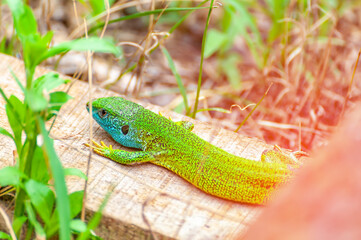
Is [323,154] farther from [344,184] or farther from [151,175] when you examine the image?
[151,175]

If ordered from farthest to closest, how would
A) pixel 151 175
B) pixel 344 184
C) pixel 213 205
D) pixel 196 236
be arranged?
pixel 151 175, pixel 213 205, pixel 196 236, pixel 344 184

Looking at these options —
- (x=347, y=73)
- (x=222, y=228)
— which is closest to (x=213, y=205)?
(x=222, y=228)

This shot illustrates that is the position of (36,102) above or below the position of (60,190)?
above

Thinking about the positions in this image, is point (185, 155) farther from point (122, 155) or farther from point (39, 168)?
point (39, 168)

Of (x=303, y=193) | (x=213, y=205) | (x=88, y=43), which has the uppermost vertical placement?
(x=88, y=43)

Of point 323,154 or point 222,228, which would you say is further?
point 222,228

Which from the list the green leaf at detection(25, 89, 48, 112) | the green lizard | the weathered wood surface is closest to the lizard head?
the green lizard

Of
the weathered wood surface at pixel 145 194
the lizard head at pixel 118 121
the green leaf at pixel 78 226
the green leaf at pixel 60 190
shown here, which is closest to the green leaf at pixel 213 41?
the weathered wood surface at pixel 145 194

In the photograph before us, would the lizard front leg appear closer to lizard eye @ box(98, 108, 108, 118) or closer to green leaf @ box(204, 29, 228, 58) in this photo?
lizard eye @ box(98, 108, 108, 118)

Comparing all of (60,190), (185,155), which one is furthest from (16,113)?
(185,155)
